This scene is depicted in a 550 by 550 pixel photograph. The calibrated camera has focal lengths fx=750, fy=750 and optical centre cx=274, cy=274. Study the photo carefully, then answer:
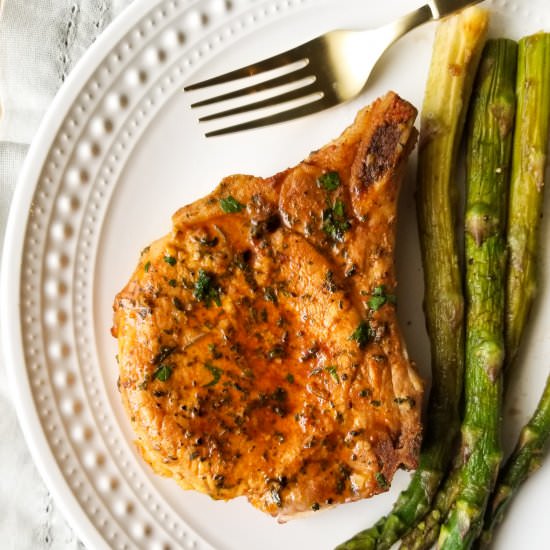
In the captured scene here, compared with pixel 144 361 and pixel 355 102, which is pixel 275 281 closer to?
pixel 144 361

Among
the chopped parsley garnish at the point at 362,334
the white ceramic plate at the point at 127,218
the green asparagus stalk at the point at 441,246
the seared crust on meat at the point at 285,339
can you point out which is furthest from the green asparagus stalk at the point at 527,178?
the chopped parsley garnish at the point at 362,334

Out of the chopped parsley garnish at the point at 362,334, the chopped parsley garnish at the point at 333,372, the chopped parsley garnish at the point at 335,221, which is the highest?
the chopped parsley garnish at the point at 335,221

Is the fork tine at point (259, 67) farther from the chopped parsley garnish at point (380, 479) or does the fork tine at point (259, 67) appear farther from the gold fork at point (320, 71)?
the chopped parsley garnish at point (380, 479)

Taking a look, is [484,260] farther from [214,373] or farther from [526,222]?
[214,373]

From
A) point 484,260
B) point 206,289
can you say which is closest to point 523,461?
point 484,260

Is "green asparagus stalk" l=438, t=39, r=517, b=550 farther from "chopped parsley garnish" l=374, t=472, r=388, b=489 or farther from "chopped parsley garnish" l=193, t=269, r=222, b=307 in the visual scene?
"chopped parsley garnish" l=193, t=269, r=222, b=307

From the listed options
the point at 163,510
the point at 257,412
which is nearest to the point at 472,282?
the point at 257,412

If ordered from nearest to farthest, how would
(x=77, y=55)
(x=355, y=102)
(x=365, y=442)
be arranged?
(x=365, y=442) → (x=355, y=102) → (x=77, y=55)

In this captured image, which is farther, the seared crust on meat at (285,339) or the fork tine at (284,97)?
the fork tine at (284,97)
